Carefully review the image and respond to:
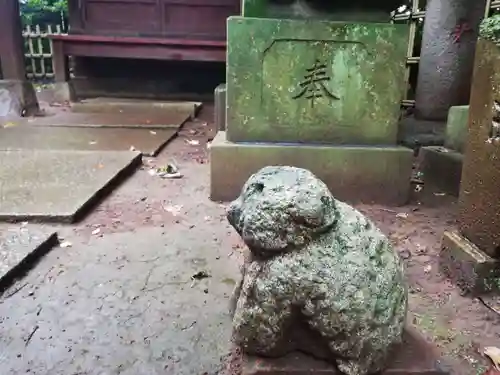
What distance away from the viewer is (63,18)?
47.7ft

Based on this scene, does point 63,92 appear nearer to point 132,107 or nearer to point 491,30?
point 132,107

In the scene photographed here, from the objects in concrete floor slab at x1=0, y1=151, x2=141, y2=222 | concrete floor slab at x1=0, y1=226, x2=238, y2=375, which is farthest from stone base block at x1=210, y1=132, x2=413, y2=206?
concrete floor slab at x1=0, y1=151, x2=141, y2=222

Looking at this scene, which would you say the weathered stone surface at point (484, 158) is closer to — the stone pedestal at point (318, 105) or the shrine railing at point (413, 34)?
the stone pedestal at point (318, 105)

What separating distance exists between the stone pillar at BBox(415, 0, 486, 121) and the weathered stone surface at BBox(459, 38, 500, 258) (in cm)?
359

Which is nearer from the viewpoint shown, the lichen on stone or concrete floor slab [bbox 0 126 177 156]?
the lichen on stone

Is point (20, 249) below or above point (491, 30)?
below

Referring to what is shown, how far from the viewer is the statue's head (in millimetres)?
1294

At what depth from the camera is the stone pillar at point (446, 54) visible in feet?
17.6

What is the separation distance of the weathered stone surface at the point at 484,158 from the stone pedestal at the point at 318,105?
1.08 meters

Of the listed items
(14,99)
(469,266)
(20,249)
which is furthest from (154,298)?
(14,99)

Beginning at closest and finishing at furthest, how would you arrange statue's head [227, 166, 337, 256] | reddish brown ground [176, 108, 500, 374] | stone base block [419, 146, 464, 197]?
statue's head [227, 166, 337, 256] → reddish brown ground [176, 108, 500, 374] → stone base block [419, 146, 464, 197]

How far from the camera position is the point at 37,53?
42.9ft

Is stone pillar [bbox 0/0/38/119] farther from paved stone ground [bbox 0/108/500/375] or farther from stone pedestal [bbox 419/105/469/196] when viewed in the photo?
stone pedestal [bbox 419/105/469/196]

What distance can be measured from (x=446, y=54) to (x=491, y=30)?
12.1ft
